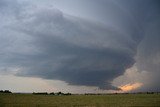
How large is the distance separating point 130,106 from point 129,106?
0.24 meters

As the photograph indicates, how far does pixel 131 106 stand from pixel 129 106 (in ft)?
1.66

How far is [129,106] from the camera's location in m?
51.5

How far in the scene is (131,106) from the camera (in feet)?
170

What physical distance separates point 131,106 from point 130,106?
273 millimetres

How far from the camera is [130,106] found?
51594 mm
